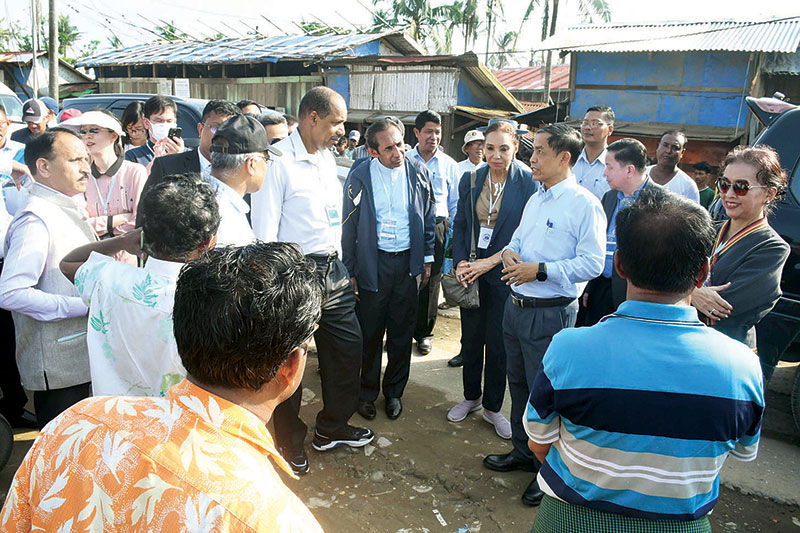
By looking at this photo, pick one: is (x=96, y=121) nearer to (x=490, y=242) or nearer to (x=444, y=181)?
(x=490, y=242)

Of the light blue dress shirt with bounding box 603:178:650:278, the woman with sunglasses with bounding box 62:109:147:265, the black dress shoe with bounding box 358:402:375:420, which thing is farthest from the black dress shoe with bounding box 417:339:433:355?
the woman with sunglasses with bounding box 62:109:147:265

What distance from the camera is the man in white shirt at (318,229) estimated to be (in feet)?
9.92

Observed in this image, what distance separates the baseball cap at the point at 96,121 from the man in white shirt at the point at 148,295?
1978 mm

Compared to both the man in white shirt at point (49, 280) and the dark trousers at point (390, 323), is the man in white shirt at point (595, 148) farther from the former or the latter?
the man in white shirt at point (49, 280)

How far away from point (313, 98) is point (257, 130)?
68 cm

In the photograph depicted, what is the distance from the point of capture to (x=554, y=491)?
1.53m

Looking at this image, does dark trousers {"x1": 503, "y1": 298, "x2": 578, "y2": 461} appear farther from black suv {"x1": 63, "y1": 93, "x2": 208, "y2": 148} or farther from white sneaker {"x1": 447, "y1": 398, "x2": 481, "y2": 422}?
black suv {"x1": 63, "y1": 93, "x2": 208, "y2": 148}

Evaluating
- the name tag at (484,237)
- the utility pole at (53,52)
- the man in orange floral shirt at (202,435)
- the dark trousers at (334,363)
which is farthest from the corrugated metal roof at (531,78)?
the man in orange floral shirt at (202,435)

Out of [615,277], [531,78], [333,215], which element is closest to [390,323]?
[333,215]

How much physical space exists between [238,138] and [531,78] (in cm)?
2347

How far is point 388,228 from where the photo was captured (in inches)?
144

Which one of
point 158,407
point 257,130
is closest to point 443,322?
point 257,130

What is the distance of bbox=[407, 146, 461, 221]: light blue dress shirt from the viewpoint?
5.35m

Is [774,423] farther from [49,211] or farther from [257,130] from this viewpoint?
[49,211]
